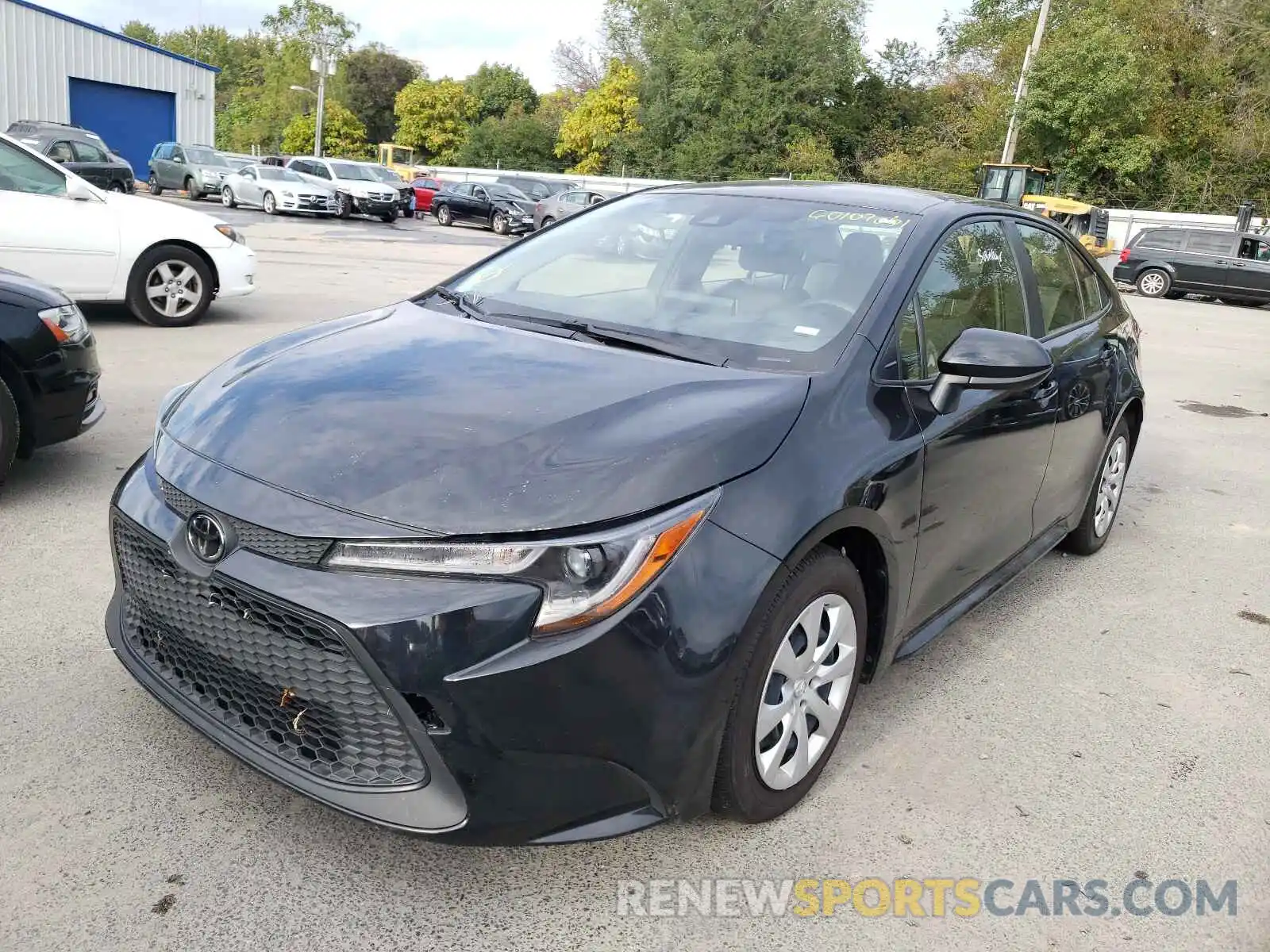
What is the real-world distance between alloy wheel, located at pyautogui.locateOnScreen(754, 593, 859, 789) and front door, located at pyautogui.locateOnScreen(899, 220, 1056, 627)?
418 mm

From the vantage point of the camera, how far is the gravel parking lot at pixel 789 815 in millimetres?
2283

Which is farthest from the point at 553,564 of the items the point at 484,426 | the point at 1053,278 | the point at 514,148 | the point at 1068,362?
the point at 514,148

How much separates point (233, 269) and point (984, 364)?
7757 millimetres

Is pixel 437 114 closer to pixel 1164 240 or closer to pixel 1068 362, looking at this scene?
pixel 1164 240

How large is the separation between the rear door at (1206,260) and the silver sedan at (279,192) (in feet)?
67.6

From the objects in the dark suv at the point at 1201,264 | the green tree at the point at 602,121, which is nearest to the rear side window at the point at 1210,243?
the dark suv at the point at 1201,264

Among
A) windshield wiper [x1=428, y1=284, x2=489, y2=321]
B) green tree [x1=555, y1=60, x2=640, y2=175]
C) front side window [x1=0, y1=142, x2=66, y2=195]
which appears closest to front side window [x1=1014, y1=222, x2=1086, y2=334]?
windshield wiper [x1=428, y1=284, x2=489, y2=321]

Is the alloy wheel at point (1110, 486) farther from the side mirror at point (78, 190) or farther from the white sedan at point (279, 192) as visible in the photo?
the white sedan at point (279, 192)

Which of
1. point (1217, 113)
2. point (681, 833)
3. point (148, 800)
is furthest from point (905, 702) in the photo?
point (1217, 113)

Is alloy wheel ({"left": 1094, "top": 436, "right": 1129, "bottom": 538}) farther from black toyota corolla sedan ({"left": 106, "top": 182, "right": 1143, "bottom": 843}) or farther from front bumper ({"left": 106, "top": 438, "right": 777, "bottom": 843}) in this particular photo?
front bumper ({"left": 106, "top": 438, "right": 777, "bottom": 843})

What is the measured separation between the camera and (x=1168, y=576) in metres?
4.80

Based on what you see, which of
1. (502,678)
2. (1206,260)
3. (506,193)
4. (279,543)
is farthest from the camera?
(506,193)

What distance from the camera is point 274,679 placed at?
222 centimetres

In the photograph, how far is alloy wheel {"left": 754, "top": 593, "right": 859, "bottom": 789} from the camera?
2.51 m
